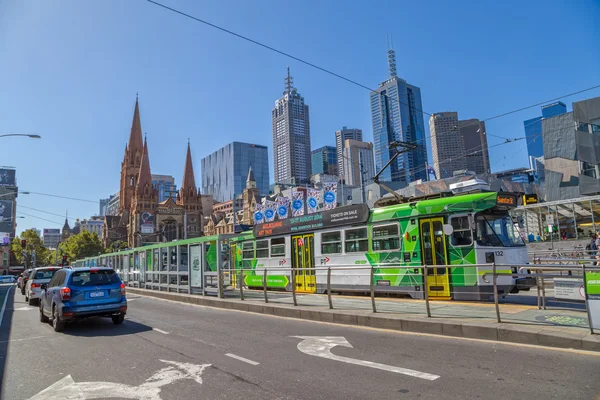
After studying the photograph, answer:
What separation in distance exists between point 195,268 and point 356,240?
23.6ft

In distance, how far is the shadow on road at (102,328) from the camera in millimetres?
9666

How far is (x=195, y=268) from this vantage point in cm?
1747

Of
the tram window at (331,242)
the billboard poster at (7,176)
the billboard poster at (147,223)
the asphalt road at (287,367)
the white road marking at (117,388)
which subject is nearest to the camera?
the asphalt road at (287,367)

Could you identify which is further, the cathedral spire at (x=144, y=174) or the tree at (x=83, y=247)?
the cathedral spire at (x=144, y=174)

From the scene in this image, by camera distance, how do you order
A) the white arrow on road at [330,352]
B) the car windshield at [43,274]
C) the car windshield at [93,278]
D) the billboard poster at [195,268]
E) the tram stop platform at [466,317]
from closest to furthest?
the white arrow on road at [330,352] → the tram stop platform at [466,317] → the car windshield at [93,278] → the billboard poster at [195,268] → the car windshield at [43,274]

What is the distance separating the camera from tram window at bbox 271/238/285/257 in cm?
1819

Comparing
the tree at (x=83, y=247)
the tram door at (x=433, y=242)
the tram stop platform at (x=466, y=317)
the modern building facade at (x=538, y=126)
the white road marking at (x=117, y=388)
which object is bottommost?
the white road marking at (x=117, y=388)

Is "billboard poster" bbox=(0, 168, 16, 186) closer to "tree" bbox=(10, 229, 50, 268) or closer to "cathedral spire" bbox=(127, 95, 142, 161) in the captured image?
"tree" bbox=(10, 229, 50, 268)

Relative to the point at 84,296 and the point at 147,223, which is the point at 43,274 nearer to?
the point at 84,296

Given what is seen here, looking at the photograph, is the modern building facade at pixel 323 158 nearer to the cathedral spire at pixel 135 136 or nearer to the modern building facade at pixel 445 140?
the cathedral spire at pixel 135 136

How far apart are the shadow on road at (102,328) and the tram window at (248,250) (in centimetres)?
875

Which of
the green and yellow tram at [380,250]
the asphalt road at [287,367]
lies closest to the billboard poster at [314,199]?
the green and yellow tram at [380,250]

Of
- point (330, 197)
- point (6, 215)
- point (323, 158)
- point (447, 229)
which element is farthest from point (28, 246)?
point (447, 229)

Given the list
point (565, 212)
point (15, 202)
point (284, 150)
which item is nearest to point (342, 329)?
point (565, 212)
